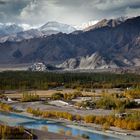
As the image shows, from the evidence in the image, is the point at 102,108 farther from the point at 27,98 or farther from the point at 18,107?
the point at 27,98

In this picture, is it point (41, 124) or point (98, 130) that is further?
point (41, 124)

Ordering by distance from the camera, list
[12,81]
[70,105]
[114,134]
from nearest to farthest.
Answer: [114,134], [70,105], [12,81]

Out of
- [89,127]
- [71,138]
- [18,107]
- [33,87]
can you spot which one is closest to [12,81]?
[33,87]

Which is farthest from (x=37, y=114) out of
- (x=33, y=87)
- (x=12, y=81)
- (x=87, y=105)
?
(x=12, y=81)

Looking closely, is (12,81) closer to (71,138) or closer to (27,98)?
(27,98)

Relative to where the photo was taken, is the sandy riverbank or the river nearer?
the sandy riverbank

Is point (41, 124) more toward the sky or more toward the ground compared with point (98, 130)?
more toward the sky

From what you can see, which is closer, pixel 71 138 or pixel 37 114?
pixel 71 138

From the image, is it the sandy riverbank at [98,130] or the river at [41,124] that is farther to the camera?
the river at [41,124]

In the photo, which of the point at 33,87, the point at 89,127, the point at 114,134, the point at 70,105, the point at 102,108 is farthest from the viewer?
the point at 33,87
